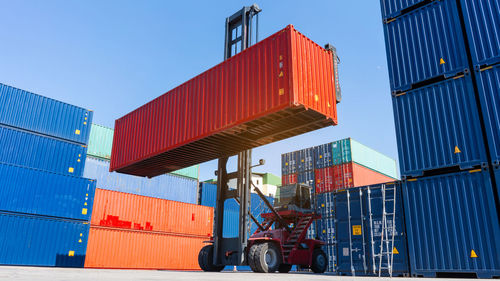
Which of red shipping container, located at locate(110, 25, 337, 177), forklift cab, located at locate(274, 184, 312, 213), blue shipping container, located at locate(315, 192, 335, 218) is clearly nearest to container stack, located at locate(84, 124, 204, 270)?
red shipping container, located at locate(110, 25, 337, 177)

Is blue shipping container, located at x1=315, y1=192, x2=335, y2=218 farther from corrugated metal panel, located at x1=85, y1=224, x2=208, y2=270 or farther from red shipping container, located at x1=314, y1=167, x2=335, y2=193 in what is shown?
red shipping container, located at x1=314, y1=167, x2=335, y2=193

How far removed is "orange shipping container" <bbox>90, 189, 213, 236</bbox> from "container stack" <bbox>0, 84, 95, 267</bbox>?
110 centimetres

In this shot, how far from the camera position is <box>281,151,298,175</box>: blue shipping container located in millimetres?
29042

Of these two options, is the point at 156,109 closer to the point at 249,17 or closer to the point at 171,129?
the point at 171,129

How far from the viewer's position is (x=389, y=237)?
1005cm

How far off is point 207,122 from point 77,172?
8.99 metres

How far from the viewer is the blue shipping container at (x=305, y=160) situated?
28.1m

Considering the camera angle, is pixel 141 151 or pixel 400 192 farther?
pixel 141 151

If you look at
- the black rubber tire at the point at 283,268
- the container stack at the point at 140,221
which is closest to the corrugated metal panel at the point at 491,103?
the black rubber tire at the point at 283,268

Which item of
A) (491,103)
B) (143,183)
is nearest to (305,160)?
(143,183)

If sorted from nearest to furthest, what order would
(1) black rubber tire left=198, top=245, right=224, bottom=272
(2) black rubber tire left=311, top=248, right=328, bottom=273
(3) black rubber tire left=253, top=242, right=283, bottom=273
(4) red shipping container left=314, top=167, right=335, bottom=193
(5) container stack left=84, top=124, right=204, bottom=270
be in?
(3) black rubber tire left=253, top=242, right=283, bottom=273
(1) black rubber tire left=198, top=245, right=224, bottom=272
(2) black rubber tire left=311, top=248, right=328, bottom=273
(5) container stack left=84, top=124, right=204, bottom=270
(4) red shipping container left=314, top=167, right=335, bottom=193

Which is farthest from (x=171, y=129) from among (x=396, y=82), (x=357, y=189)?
(x=396, y=82)

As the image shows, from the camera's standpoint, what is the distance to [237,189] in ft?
41.4

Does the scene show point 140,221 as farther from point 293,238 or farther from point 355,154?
point 355,154
